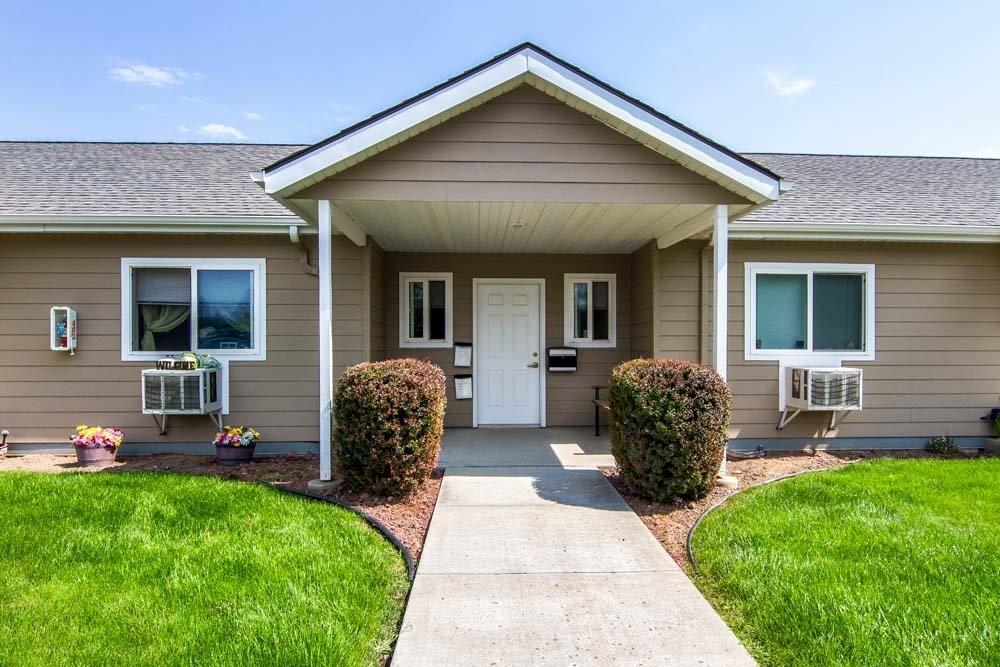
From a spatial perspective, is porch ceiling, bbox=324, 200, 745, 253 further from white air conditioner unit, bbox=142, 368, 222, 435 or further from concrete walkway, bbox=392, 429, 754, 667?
concrete walkway, bbox=392, 429, 754, 667

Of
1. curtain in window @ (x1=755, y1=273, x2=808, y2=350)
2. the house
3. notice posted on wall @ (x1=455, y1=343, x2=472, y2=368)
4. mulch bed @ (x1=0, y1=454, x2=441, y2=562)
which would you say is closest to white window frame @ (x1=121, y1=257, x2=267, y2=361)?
the house

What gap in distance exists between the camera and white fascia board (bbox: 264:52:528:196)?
4371mm

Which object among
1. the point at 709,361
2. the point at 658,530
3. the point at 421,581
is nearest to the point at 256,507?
the point at 421,581

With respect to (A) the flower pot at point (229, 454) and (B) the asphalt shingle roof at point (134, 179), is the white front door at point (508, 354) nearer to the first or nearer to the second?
(B) the asphalt shingle roof at point (134, 179)

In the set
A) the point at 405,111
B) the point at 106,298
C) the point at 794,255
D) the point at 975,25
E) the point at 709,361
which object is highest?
the point at 975,25

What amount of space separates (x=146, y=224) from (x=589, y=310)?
5428 millimetres

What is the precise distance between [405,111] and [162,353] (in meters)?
3.99

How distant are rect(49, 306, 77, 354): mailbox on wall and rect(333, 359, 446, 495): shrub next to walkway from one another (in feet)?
11.9

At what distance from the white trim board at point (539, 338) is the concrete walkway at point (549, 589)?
2538 mm

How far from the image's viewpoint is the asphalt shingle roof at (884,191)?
6387 mm

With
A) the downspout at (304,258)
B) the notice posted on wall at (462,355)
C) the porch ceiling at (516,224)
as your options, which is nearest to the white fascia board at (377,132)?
the porch ceiling at (516,224)

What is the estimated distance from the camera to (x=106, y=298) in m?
5.96

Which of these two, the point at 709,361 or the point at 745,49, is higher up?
the point at 745,49

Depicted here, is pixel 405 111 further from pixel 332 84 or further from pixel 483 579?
pixel 332 84
